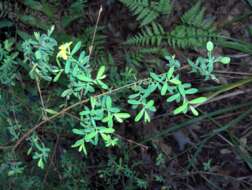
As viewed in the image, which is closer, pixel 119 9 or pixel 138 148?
pixel 138 148

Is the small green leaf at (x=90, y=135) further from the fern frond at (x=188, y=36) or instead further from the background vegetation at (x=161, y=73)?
the fern frond at (x=188, y=36)

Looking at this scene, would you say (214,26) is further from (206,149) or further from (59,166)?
(59,166)

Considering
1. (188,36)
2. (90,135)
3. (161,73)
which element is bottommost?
(161,73)

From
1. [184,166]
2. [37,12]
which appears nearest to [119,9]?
[37,12]

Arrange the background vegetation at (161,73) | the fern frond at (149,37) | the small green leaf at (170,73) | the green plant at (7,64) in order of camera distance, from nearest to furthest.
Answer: the small green leaf at (170,73) → the green plant at (7,64) → the background vegetation at (161,73) → the fern frond at (149,37)

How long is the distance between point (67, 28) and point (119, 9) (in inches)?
15.6

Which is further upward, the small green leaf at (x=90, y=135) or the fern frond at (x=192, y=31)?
the fern frond at (x=192, y=31)

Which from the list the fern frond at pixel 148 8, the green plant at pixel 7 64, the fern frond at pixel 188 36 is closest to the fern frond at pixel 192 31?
the fern frond at pixel 188 36

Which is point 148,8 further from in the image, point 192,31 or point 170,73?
point 170,73

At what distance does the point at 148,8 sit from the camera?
263 centimetres

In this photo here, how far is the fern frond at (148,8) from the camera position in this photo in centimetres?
259

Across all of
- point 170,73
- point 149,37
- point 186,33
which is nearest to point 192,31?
point 186,33

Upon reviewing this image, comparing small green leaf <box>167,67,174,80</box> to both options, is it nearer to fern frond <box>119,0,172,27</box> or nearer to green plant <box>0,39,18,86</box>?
green plant <box>0,39,18,86</box>

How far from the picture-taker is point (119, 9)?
282 cm
